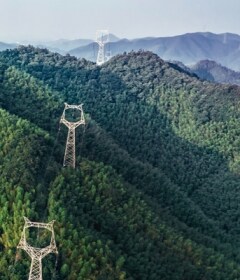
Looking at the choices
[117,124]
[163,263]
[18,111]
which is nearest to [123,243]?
[163,263]

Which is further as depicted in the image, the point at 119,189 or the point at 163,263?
the point at 119,189

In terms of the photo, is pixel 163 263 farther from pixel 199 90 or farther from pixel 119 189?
pixel 199 90

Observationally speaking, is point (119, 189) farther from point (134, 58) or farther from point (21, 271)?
point (134, 58)

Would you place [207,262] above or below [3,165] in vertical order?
below

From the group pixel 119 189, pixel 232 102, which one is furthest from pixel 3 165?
pixel 232 102

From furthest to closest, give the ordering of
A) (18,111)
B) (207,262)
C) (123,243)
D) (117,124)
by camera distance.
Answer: (117,124)
(18,111)
(207,262)
(123,243)

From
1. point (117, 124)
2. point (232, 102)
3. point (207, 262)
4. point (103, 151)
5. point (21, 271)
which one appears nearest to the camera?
point (21, 271)
